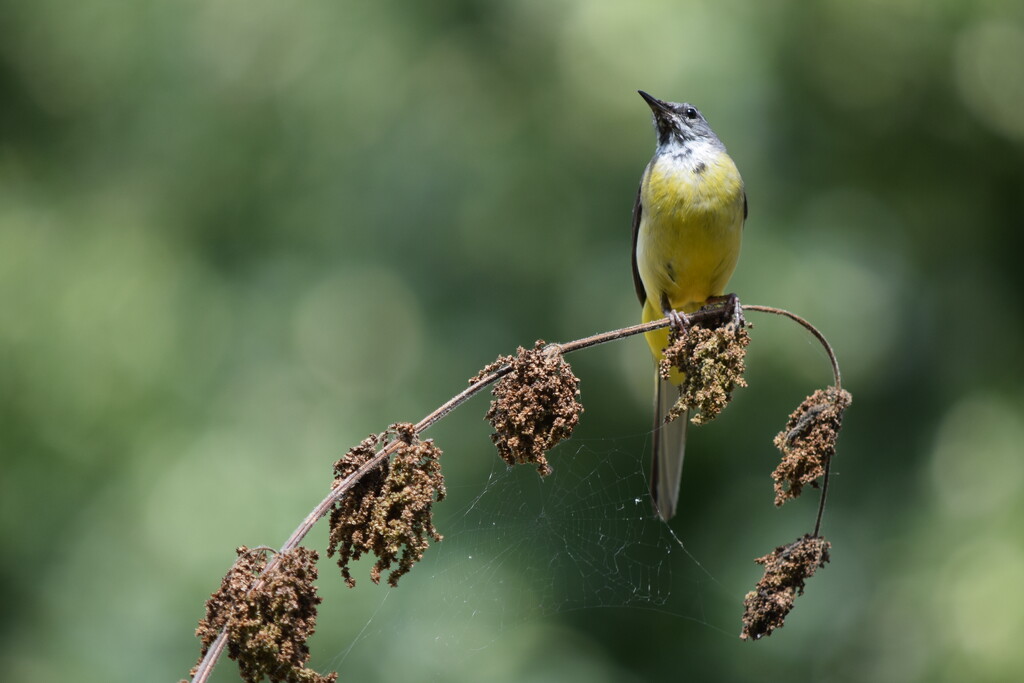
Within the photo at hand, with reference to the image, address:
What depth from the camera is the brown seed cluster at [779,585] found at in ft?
7.63

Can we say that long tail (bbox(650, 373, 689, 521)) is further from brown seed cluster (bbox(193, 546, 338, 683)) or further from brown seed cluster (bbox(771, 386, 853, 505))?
brown seed cluster (bbox(193, 546, 338, 683))

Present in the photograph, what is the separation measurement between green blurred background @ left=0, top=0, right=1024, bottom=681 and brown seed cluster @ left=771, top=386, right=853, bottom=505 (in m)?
2.68

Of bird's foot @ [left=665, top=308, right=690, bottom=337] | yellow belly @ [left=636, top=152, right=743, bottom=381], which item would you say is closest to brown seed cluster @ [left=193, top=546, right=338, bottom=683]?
bird's foot @ [left=665, top=308, right=690, bottom=337]

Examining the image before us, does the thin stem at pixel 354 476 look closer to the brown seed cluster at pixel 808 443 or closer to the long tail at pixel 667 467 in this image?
the brown seed cluster at pixel 808 443

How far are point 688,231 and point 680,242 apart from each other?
0.05 m

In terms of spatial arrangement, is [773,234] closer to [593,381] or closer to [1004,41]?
[593,381]

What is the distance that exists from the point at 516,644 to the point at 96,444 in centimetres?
260

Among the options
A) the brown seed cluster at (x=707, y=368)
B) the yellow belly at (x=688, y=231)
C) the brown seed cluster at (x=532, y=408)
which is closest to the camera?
the brown seed cluster at (x=532, y=408)

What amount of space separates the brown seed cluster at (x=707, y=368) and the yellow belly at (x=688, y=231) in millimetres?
1337

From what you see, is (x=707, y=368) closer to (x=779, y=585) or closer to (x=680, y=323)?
(x=680, y=323)

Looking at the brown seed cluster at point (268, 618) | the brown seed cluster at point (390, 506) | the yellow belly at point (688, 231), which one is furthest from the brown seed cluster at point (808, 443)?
the yellow belly at point (688, 231)

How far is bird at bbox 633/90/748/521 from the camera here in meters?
3.96

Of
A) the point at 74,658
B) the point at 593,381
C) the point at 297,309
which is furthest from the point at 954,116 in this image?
the point at 74,658

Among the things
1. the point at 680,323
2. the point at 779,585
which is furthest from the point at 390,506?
the point at 680,323
